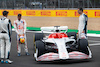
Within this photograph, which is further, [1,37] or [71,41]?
[71,41]

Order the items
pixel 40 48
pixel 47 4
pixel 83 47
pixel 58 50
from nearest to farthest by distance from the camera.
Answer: pixel 58 50 < pixel 40 48 < pixel 83 47 < pixel 47 4

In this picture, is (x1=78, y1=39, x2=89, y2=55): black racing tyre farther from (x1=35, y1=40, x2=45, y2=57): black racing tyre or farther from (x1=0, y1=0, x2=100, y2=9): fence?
(x1=0, y1=0, x2=100, y2=9): fence

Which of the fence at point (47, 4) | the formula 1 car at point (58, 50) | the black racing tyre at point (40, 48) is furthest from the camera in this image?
the fence at point (47, 4)

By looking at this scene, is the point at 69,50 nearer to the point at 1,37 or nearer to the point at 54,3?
the point at 1,37

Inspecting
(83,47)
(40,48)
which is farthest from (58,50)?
(83,47)

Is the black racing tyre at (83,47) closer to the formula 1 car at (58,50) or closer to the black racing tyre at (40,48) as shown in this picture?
the formula 1 car at (58,50)

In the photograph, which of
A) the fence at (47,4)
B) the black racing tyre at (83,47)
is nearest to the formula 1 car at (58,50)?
the black racing tyre at (83,47)

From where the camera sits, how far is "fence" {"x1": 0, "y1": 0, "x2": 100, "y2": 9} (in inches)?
963

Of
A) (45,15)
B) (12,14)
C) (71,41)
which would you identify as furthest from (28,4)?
(71,41)

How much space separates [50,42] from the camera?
11188mm

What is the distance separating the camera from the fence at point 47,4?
24.5 meters

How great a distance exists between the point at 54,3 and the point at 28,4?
375 centimetres

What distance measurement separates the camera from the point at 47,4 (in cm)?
2798

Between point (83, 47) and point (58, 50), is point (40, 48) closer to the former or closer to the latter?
point (58, 50)
